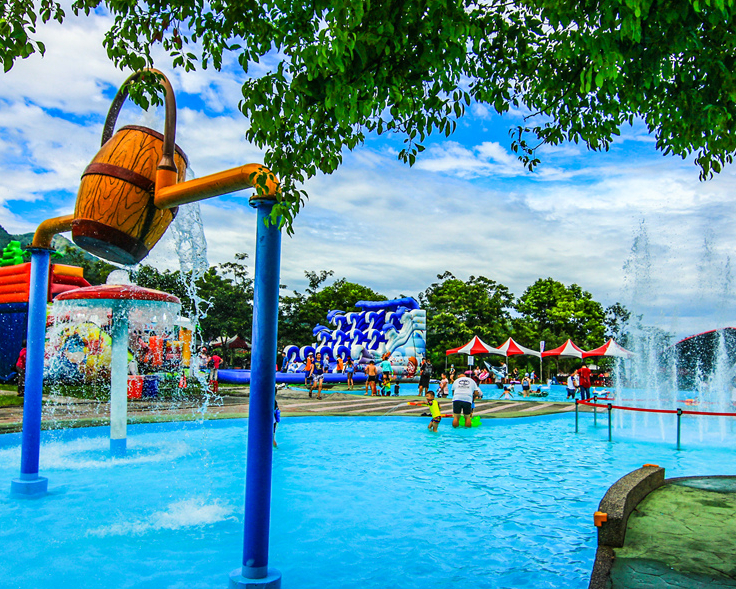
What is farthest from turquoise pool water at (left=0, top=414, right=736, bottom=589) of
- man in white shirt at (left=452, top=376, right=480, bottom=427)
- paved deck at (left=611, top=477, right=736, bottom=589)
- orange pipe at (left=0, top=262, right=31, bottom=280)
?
orange pipe at (left=0, top=262, right=31, bottom=280)

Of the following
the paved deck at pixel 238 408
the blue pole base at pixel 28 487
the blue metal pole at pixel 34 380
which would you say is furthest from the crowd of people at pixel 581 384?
the blue metal pole at pixel 34 380

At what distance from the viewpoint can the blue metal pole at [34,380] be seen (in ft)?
22.0

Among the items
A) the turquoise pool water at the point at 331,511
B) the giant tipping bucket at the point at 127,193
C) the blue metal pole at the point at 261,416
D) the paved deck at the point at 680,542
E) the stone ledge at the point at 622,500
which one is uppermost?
the giant tipping bucket at the point at 127,193

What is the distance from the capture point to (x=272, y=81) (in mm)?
3336

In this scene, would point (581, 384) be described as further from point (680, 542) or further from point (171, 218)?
point (171, 218)

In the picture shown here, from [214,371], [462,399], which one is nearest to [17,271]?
[214,371]

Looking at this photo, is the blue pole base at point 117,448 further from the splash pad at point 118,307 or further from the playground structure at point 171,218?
the playground structure at point 171,218

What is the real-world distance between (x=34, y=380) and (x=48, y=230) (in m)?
1.87

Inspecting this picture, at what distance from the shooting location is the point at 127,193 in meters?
4.34

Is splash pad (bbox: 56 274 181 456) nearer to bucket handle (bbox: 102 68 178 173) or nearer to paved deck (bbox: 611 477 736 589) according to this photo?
bucket handle (bbox: 102 68 178 173)

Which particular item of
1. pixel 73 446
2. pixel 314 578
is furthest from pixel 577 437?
pixel 73 446

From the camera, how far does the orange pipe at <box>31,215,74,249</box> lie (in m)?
6.54

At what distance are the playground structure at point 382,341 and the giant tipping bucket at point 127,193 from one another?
1090 inches

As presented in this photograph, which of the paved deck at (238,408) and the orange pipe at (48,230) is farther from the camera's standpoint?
the paved deck at (238,408)
